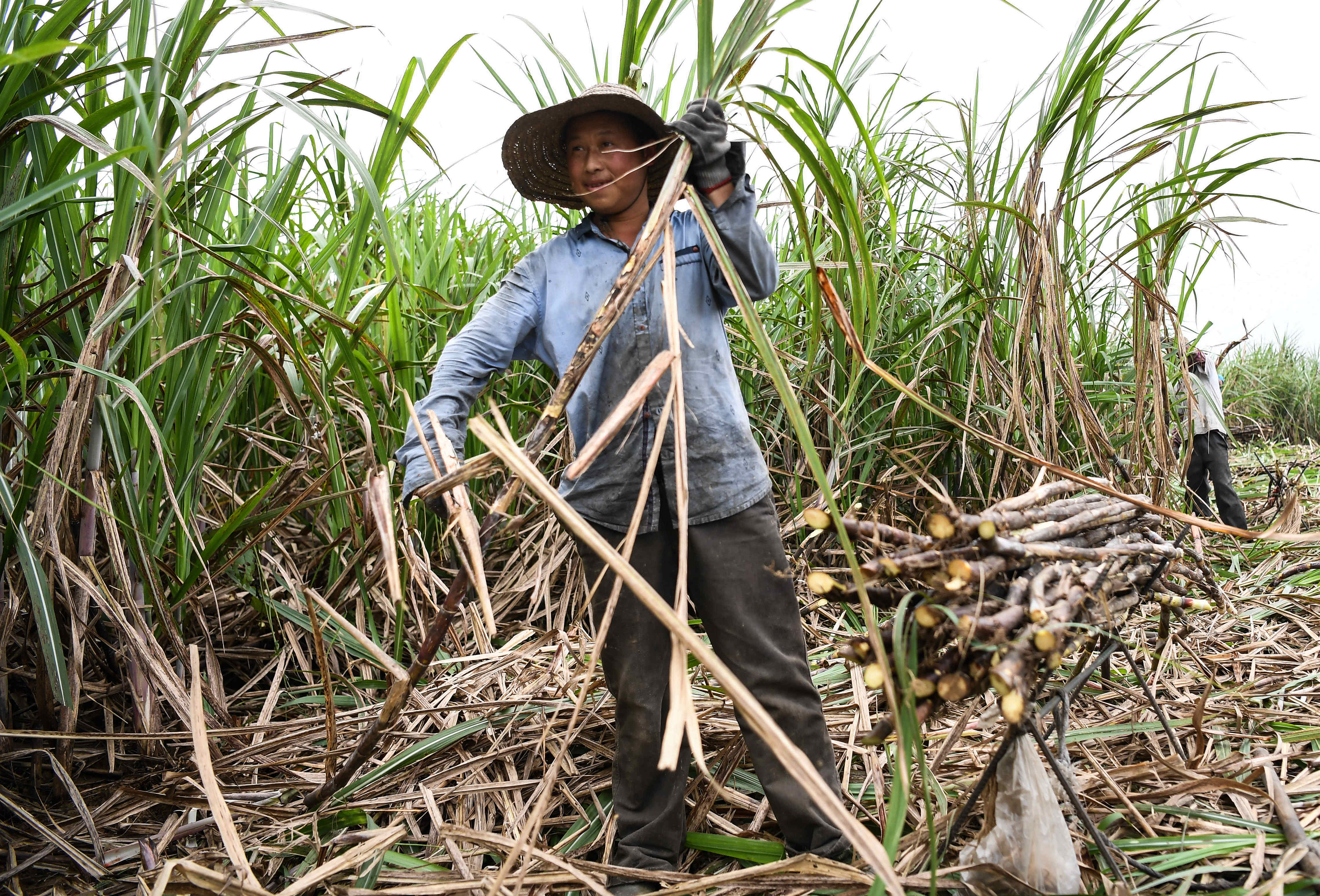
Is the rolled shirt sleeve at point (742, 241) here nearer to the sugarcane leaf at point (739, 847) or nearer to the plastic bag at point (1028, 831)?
the plastic bag at point (1028, 831)

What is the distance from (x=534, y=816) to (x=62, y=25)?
1.19m

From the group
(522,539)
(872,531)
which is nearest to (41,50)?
(872,531)

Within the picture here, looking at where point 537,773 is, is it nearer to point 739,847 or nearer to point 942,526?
point 739,847

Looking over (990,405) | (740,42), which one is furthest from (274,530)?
(990,405)

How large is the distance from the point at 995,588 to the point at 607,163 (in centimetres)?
97

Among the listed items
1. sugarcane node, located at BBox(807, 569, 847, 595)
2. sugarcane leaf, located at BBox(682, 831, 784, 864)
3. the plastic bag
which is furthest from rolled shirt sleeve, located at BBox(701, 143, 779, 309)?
sugarcane leaf, located at BBox(682, 831, 784, 864)

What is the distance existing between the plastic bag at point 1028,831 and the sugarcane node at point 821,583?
397 millimetres

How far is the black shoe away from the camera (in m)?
1.35

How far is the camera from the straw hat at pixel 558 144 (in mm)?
1384

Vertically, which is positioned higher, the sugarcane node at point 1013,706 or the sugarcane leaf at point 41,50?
the sugarcane leaf at point 41,50

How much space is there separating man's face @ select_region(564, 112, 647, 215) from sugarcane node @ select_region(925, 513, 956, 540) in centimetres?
83

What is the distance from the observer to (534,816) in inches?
31.2

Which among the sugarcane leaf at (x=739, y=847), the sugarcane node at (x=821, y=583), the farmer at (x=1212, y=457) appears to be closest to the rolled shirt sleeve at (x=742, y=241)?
the sugarcane node at (x=821, y=583)

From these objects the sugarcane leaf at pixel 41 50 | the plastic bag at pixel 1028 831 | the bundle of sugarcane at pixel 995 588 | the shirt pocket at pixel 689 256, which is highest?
the sugarcane leaf at pixel 41 50
